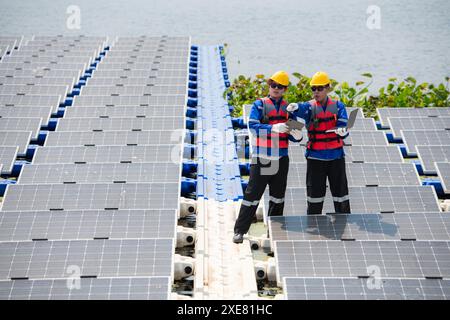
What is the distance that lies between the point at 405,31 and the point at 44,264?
35.0 m

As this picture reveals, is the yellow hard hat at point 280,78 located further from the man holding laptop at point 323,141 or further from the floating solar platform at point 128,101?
the floating solar platform at point 128,101

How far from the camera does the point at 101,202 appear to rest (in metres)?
11.1

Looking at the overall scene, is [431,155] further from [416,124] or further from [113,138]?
[113,138]

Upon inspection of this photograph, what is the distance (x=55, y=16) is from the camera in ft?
146

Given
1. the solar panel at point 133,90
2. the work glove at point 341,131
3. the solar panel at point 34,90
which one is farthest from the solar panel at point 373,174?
the solar panel at point 34,90

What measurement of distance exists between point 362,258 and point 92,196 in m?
4.62

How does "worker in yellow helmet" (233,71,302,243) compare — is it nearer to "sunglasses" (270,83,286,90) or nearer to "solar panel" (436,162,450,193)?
"sunglasses" (270,83,286,90)

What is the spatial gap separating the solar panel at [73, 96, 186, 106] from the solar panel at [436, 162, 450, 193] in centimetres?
697

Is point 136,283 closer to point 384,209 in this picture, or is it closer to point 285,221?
point 285,221

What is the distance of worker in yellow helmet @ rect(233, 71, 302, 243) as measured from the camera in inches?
405

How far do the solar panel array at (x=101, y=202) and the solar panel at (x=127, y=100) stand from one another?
0.03m

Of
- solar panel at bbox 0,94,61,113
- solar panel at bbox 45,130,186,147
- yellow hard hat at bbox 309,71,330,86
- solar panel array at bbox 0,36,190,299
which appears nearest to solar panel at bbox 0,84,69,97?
solar panel array at bbox 0,36,190,299

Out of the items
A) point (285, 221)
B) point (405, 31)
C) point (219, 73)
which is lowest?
point (405, 31)
